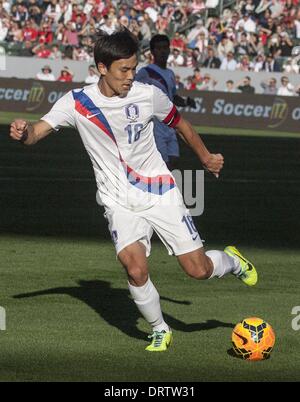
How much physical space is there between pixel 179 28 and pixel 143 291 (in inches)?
1428

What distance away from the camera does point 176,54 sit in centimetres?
4219

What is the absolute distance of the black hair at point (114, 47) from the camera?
874 cm

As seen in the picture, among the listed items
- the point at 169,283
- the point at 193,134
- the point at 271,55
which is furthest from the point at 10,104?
the point at 193,134

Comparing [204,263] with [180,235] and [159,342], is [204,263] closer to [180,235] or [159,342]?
[180,235]

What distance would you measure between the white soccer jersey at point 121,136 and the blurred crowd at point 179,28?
3080 centimetres

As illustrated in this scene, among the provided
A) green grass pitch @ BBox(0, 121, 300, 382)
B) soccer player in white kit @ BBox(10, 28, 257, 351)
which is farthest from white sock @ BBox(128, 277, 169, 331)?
green grass pitch @ BBox(0, 121, 300, 382)

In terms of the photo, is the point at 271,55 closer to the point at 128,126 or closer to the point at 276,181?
the point at 276,181

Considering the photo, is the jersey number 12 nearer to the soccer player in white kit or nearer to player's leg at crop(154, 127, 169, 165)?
the soccer player in white kit

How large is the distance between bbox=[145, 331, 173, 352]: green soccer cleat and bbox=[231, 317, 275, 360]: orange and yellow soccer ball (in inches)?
20.1

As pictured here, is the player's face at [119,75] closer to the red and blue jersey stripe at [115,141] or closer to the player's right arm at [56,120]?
the red and blue jersey stripe at [115,141]
